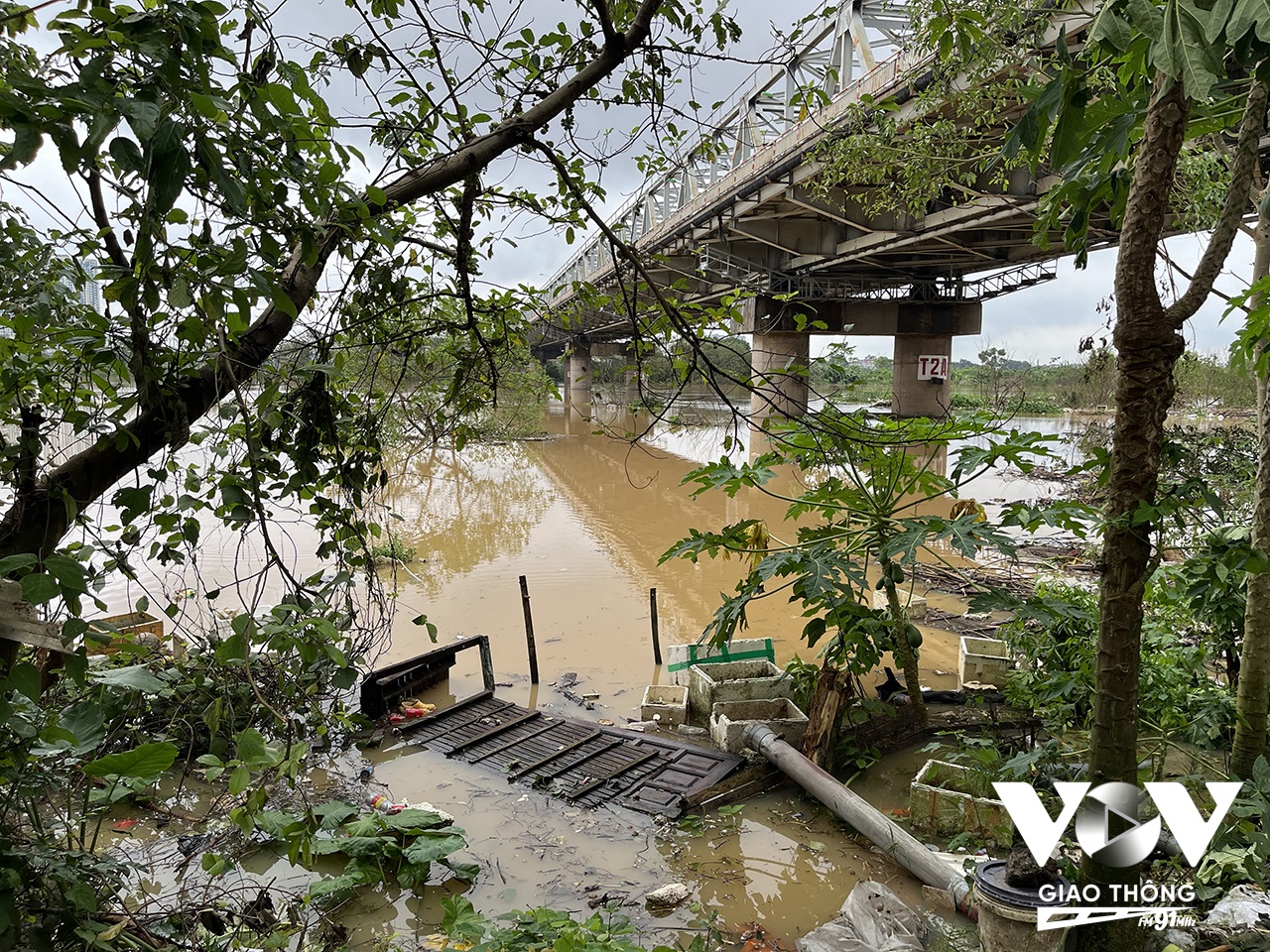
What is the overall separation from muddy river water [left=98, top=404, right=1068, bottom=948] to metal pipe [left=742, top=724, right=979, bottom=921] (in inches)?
7.9

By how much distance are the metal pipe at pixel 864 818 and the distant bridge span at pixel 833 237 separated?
2434 millimetres

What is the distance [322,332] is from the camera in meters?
2.40

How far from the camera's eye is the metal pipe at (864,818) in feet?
12.2

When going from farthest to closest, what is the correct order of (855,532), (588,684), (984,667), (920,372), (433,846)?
1. (920,372)
2. (588,684)
3. (984,667)
4. (855,532)
5. (433,846)

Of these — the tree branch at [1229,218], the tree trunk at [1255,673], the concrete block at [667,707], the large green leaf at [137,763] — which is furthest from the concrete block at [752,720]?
the large green leaf at [137,763]

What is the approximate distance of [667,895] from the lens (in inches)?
162

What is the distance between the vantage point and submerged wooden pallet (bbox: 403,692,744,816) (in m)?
5.21

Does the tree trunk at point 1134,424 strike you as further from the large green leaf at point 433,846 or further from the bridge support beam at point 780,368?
the large green leaf at point 433,846

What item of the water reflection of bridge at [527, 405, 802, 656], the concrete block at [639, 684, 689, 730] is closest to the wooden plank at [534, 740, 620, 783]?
the concrete block at [639, 684, 689, 730]

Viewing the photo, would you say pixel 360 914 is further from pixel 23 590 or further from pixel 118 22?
pixel 118 22

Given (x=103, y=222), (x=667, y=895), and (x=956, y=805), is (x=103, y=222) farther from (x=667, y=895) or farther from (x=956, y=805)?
(x=956, y=805)

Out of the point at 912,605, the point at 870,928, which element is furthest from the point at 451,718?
the point at 912,605

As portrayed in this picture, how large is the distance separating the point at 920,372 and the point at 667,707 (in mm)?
21610

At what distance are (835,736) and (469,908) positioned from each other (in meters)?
3.04
